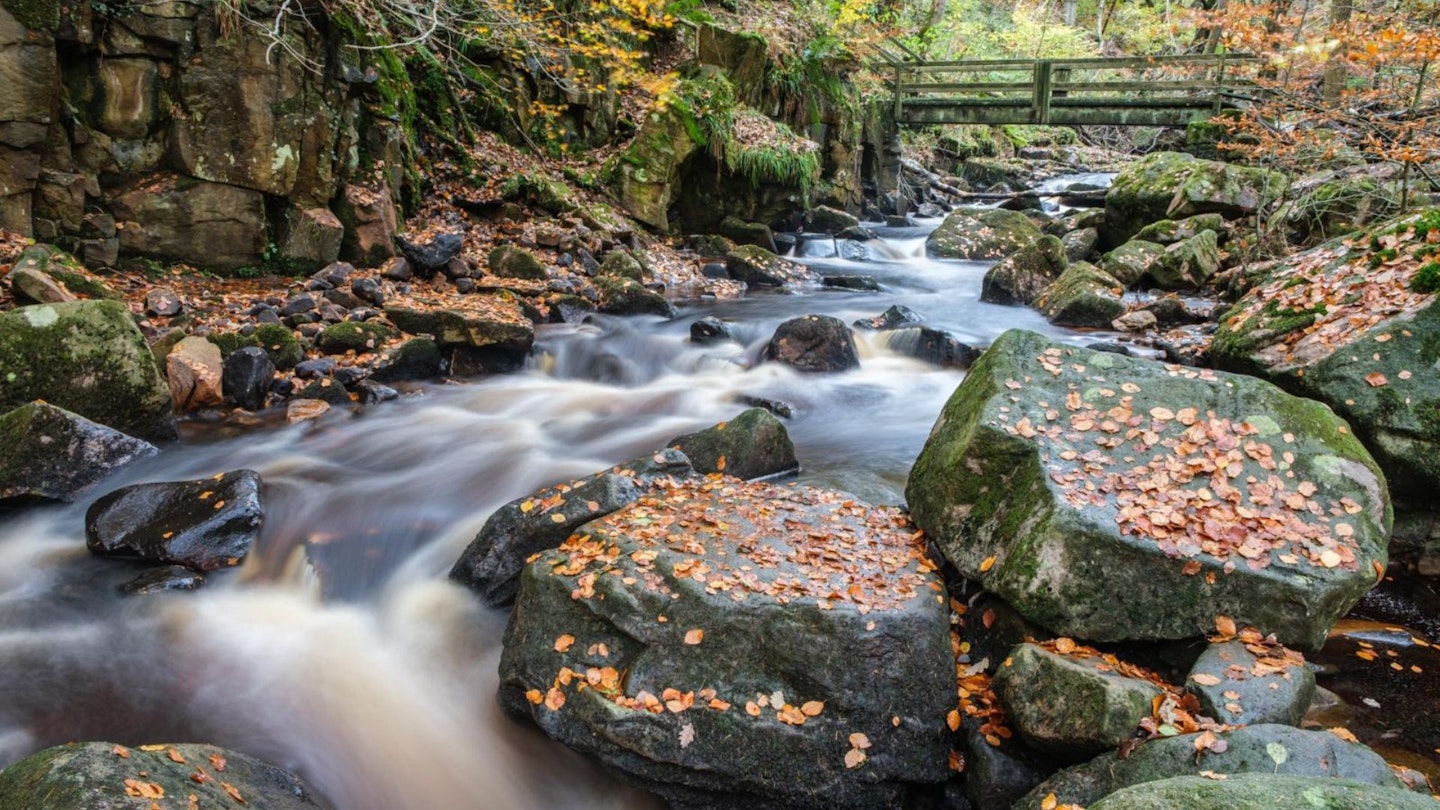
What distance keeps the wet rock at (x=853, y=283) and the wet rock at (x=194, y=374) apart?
968 cm

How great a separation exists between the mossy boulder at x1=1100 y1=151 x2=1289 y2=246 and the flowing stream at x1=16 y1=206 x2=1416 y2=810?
7.23m

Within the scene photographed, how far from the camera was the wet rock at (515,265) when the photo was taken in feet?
36.8

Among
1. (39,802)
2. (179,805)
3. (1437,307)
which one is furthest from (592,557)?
(1437,307)

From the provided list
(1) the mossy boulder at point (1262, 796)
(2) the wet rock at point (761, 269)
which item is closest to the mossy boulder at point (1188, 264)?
(2) the wet rock at point (761, 269)

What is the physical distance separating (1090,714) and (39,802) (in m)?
3.54

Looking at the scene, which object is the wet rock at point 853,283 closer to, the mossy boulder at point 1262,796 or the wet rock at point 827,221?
the wet rock at point 827,221

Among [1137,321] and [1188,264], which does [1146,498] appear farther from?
[1188,264]

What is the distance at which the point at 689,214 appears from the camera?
51.1 ft

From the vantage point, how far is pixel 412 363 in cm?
847

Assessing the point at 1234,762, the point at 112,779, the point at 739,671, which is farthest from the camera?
the point at 739,671

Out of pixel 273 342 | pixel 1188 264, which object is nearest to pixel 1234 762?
pixel 273 342

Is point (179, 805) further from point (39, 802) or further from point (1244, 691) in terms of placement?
point (1244, 691)

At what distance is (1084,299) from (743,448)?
6795 millimetres

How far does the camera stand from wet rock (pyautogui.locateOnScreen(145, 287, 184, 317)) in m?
7.98
